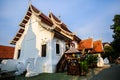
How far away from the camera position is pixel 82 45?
21750 mm

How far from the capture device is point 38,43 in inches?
596

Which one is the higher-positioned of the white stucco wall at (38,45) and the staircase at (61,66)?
the white stucco wall at (38,45)

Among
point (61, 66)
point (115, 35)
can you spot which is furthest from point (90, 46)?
point (61, 66)

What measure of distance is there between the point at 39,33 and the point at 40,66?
449 centimetres

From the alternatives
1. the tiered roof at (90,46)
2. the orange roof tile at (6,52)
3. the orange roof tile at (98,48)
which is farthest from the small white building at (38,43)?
the orange roof tile at (6,52)

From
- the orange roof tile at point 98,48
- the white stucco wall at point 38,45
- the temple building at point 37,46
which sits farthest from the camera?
the orange roof tile at point 98,48

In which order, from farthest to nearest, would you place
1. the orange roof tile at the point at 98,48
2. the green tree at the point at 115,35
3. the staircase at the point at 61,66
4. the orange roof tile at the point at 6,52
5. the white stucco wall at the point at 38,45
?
the orange roof tile at the point at 6,52, the orange roof tile at the point at 98,48, the green tree at the point at 115,35, the staircase at the point at 61,66, the white stucco wall at the point at 38,45

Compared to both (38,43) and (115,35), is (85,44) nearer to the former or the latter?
(115,35)

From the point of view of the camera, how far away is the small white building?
13.2 metres

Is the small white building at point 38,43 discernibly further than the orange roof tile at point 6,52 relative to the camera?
No

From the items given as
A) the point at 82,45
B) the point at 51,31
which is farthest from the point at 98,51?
the point at 51,31

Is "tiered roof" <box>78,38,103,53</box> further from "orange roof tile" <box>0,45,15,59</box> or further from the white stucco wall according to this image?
"orange roof tile" <box>0,45,15,59</box>

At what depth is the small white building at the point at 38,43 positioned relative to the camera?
13219 millimetres

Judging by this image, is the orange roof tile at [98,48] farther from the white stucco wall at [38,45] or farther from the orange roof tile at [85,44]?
the white stucco wall at [38,45]
